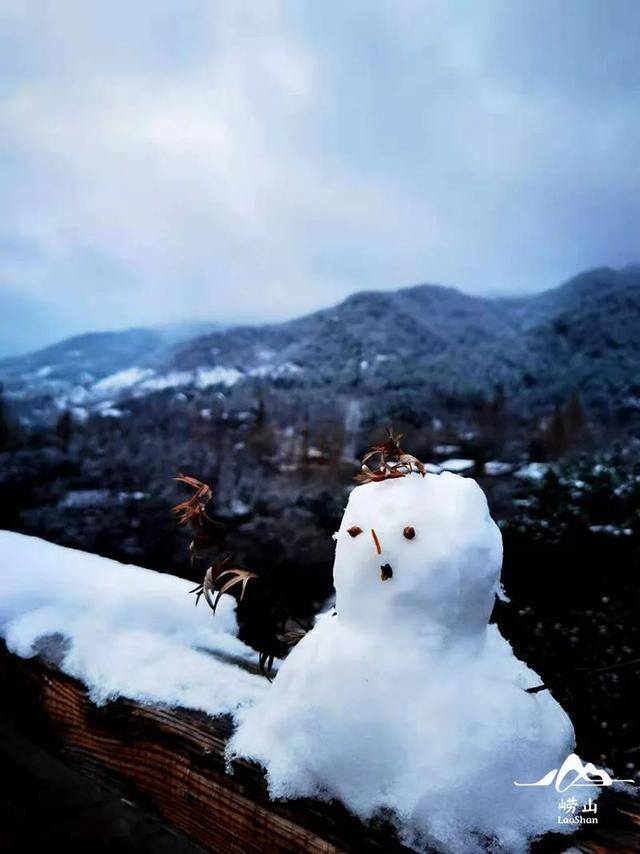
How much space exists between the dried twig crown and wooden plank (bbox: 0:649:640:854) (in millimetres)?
291

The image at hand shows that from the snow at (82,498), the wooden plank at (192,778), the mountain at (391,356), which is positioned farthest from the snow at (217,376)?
the wooden plank at (192,778)

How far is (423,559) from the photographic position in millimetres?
504

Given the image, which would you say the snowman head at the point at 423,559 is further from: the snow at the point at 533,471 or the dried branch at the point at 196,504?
the snow at the point at 533,471

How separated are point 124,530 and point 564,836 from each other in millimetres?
4038

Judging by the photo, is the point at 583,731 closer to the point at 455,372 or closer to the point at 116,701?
the point at 116,701

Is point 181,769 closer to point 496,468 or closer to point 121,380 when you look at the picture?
point 496,468

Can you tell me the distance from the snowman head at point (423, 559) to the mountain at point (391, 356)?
431cm

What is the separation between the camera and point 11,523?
409 centimetres

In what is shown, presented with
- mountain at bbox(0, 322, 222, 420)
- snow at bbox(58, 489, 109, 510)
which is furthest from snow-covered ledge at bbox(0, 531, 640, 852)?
mountain at bbox(0, 322, 222, 420)

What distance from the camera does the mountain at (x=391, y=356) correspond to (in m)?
4.91

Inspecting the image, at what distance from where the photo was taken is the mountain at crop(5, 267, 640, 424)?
16.1 feet

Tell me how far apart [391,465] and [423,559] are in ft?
0.36

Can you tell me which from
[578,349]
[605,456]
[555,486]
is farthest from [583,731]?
[578,349]

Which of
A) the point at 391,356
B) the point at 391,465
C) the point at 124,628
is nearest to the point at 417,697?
the point at 391,465
